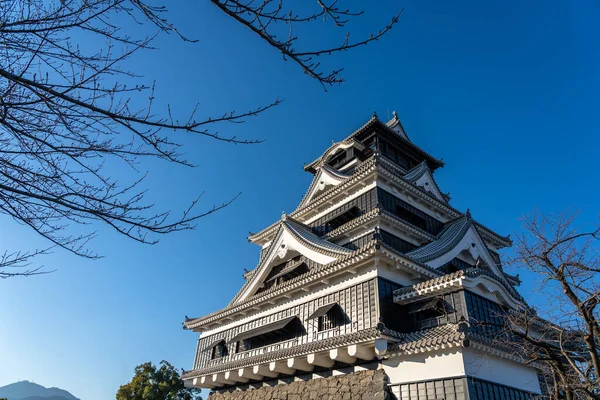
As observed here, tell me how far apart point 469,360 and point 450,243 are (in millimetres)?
6427

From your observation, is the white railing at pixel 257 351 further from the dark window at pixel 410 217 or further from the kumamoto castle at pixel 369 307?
the dark window at pixel 410 217

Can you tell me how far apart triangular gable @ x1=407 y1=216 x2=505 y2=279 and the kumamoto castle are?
0.07 meters

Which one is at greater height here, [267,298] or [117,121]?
[267,298]

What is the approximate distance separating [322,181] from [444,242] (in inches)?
296

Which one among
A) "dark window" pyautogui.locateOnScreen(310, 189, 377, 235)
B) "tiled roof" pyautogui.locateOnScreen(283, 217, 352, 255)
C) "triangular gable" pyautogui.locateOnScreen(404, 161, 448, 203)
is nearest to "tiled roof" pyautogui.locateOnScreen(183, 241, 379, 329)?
"tiled roof" pyautogui.locateOnScreen(283, 217, 352, 255)

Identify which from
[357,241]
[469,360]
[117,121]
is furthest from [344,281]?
[117,121]

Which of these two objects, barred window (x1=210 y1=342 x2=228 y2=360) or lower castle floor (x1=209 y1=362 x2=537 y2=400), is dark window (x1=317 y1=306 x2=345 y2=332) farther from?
barred window (x1=210 y1=342 x2=228 y2=360)

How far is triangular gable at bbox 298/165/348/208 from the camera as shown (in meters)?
20.0

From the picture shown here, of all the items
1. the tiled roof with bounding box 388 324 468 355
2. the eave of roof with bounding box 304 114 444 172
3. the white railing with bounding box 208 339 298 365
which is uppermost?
the eave of roof with bounding box 304 114 444 172

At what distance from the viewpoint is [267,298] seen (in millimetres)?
15516

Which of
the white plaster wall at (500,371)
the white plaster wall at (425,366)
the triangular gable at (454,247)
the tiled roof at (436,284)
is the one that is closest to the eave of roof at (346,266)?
the triangular gable at (454,247)

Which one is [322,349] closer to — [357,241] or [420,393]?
[420,393]

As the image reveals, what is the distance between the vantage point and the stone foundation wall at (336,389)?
10.8 meters

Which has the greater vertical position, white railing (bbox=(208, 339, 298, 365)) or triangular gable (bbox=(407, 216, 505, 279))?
triangular gable (bbox=(407, 216, 505, 279))
